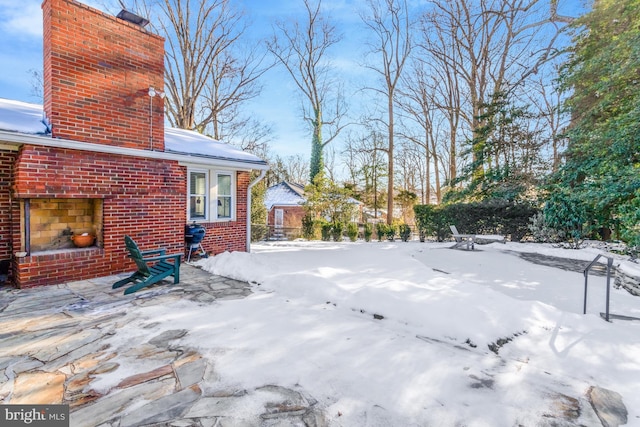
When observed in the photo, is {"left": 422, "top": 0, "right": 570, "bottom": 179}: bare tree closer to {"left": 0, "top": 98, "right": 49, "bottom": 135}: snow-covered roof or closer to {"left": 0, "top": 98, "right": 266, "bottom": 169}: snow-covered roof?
{"left": 0, "top": 98, "right": 266, "bottom": 169}: snow-covered roof

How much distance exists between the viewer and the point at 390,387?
2.45 meters

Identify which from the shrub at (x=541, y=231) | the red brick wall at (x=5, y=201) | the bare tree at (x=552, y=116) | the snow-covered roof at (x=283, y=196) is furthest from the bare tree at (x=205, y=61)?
the shrub at (x=541, y=231)

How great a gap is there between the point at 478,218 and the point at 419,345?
11163 millimetres

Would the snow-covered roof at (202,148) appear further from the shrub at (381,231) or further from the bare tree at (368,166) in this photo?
the bare tree at (368,166)

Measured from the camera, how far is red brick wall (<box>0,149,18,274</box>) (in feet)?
17.1

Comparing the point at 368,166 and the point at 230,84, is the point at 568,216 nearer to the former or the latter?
the point at 368,166

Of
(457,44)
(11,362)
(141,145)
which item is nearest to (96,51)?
(141,145)

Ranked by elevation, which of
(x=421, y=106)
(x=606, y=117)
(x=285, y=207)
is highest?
→ (x=421, y=106)

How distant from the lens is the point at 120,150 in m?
5.96

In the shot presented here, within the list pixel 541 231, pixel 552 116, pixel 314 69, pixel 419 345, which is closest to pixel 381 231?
pixel 541 231

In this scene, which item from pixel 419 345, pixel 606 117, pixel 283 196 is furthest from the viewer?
pixel 283 196

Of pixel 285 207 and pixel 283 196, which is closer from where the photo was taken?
pixel 285 207

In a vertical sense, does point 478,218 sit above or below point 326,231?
above

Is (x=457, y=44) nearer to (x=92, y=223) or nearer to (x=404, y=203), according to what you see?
(x=404, y=203)
